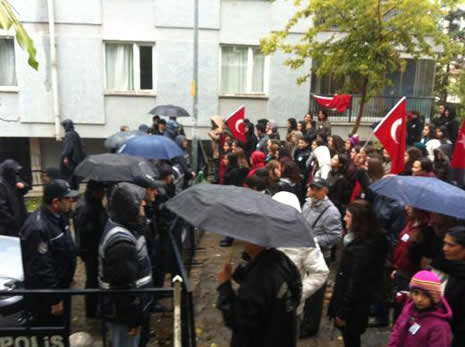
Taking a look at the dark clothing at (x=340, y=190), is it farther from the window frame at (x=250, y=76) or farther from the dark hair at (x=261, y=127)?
the window frame at (x=250, y=76)

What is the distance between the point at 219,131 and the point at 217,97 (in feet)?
11.5

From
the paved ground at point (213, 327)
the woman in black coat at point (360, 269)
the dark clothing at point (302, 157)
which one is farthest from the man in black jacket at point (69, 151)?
the woman in black coat at point (360, 269)

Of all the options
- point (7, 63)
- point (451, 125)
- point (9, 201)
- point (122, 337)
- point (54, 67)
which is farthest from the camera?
point (7, 63)

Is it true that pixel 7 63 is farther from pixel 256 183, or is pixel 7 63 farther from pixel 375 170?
pixel 375 170

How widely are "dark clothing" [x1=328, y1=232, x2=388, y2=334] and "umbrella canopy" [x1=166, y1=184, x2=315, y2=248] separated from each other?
111 cm

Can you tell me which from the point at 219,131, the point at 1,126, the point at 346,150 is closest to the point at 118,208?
the point at 346,150

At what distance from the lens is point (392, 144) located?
552 cm

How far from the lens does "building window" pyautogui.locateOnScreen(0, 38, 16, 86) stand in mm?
13031

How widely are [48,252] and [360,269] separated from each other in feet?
9.10

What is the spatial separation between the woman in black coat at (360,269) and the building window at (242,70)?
10.3 meters

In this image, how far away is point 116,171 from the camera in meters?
4.92

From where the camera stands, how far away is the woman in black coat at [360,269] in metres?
3.74

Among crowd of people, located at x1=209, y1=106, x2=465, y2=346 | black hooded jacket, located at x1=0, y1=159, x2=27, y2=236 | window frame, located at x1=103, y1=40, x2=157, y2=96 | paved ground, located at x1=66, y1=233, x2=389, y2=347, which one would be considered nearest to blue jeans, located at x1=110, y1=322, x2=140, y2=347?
paved ground, located at x1=66, y1=233, x2=389, y2=347

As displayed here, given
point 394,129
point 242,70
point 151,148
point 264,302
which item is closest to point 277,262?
point 264,302
